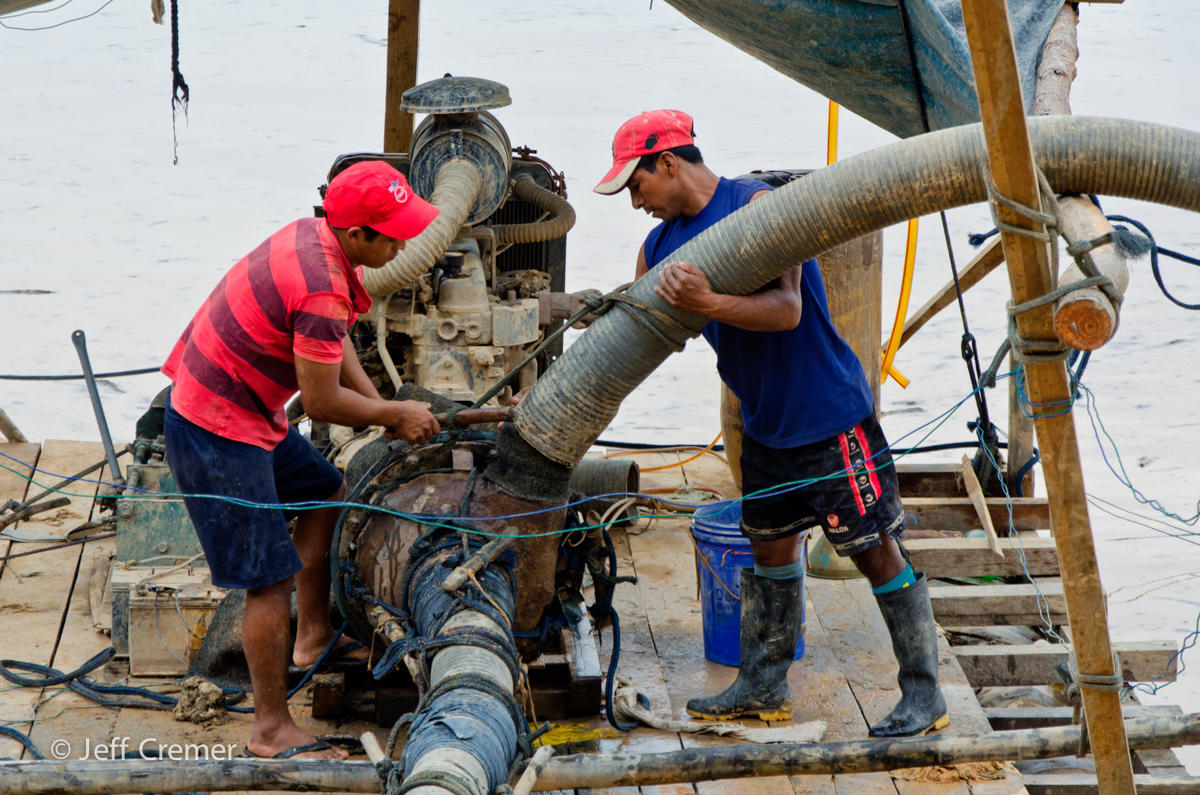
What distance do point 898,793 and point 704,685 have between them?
85cm

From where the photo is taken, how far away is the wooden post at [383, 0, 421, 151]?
639 cm

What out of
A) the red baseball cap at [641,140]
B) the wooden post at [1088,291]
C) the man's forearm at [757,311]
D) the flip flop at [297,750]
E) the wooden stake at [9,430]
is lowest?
the flip flop at [297,750]

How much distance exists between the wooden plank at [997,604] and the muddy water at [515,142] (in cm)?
54

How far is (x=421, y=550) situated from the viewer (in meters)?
3.89

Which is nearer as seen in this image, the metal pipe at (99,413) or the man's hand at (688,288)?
the man's hand at (688,288)

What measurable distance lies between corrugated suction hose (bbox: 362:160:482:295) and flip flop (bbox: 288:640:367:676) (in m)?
1.35

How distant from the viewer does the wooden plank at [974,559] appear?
212 inches

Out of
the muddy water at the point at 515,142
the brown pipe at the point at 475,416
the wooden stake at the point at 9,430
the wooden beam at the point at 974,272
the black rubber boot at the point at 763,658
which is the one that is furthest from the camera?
the muddy water at the point at 515,142

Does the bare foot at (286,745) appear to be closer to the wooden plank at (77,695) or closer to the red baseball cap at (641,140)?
the wooden plank at (77,695)

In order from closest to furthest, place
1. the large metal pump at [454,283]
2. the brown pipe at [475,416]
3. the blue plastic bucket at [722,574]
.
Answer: the brown pipe at [475,416], the blue plastic bucket at [722,574], the large metal pump at [454,283]

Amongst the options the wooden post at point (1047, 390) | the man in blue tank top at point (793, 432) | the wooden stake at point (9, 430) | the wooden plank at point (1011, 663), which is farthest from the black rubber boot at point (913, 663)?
the wooden stake at point (9, 430)

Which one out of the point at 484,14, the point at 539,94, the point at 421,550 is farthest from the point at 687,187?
the point at 484,14

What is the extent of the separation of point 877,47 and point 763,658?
197 cm

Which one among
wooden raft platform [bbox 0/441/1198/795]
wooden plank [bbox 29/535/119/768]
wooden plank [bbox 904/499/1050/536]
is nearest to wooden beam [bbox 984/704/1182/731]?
wooden raft platform [bbox 0/441/1198/795]
